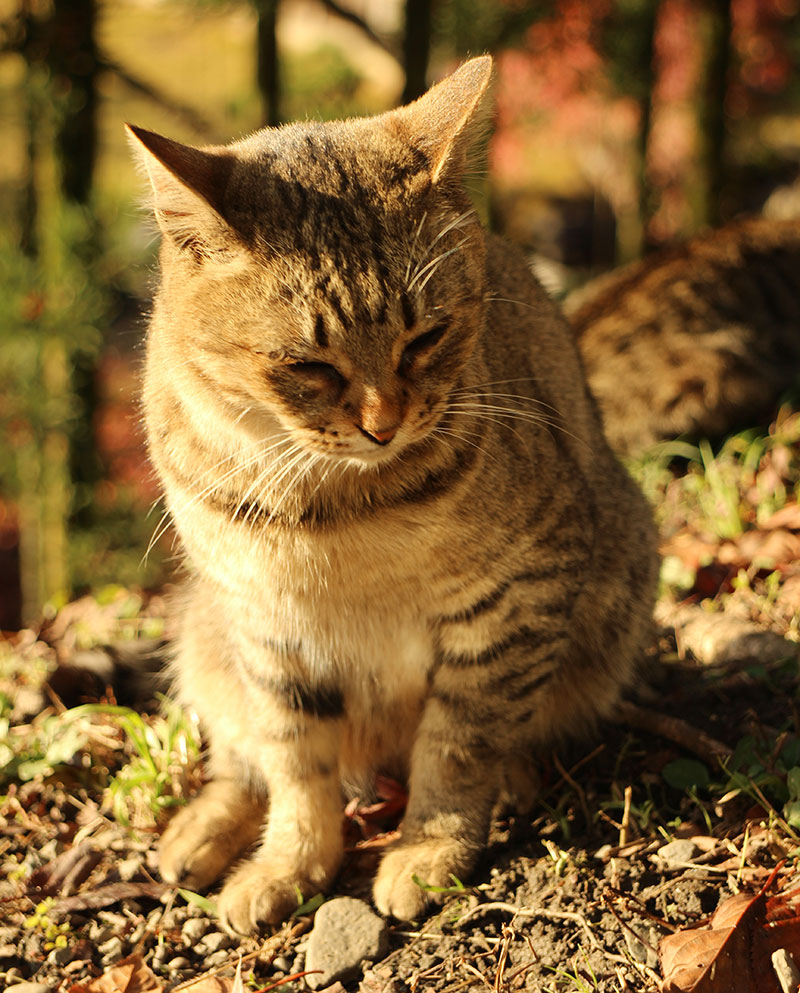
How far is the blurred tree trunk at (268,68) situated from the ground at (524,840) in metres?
4.45

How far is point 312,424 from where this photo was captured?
6.58ft

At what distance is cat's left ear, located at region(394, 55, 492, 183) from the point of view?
6.90ft

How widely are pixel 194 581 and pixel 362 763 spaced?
688mm

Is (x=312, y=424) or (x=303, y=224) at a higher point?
(x=303, y=224)

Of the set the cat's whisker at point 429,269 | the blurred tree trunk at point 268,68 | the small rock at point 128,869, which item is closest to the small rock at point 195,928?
the small rock at point 128,869

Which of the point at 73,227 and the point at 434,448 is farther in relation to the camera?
the point at 73,227

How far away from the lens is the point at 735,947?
1862mm

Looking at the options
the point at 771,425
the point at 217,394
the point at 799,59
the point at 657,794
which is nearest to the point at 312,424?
the point at 217,394

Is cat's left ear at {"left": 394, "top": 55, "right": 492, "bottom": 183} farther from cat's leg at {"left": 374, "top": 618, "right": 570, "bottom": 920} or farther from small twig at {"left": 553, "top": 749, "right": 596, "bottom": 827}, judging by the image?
small twig at {"left": 553, "top": 749, "right": 596, "bottom": 827}

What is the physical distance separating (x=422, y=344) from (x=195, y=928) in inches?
57.3

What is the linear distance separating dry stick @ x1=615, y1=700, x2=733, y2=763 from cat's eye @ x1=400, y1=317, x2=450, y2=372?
1.21 m

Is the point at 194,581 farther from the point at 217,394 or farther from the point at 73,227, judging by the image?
the point at 73,227

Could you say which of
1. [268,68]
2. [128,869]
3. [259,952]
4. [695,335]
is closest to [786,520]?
[695,335]

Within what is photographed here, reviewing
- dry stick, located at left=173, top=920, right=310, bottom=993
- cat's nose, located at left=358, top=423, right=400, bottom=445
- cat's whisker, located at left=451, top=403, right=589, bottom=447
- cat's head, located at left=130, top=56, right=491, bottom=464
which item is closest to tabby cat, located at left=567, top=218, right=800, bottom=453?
cat's whisker, located at left=451, top=403, right=589, bottom=447
